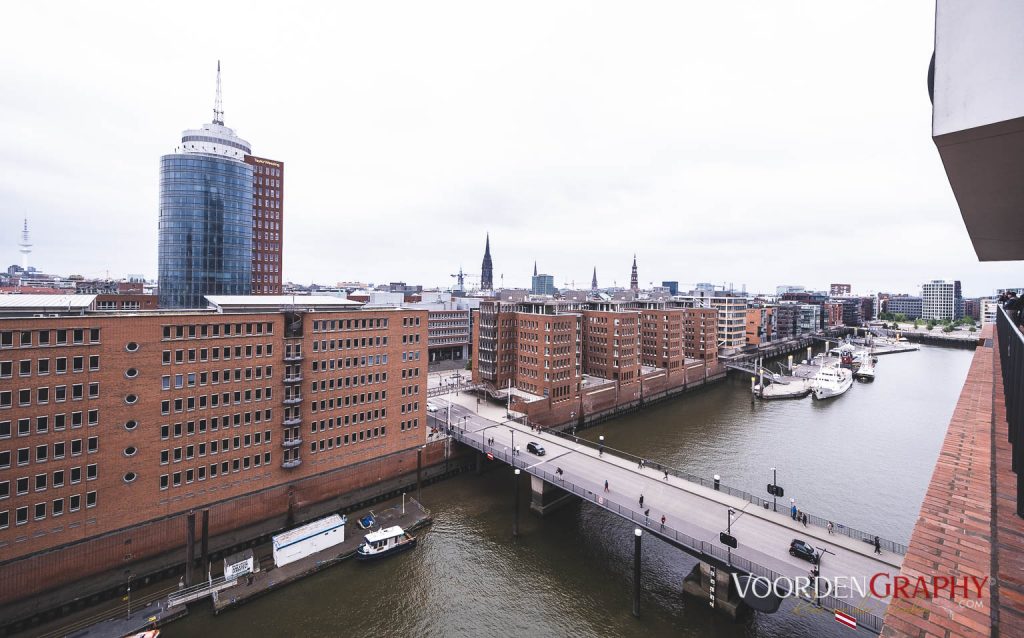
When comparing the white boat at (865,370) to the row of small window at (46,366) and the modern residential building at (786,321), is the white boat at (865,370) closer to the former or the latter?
the modern residential building at (786,321)

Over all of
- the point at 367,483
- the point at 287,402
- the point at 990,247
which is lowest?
the point at 367,483

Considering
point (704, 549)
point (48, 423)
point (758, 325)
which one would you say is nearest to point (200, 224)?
point (48, 423)

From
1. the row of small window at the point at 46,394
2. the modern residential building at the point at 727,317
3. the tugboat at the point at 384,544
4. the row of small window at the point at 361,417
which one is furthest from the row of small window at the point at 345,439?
the modern residential building at the point at 727,317

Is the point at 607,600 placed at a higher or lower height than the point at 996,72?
lower

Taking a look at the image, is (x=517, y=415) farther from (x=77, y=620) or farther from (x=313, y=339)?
(x=77, y=620)

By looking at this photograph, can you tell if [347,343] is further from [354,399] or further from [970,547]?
[970,547]

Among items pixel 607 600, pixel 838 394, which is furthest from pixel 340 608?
pixel 838 394
